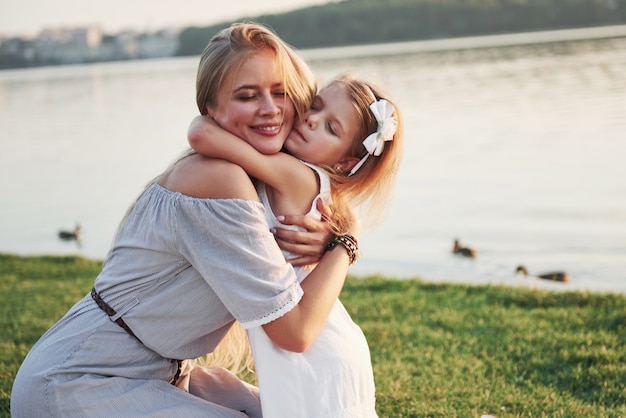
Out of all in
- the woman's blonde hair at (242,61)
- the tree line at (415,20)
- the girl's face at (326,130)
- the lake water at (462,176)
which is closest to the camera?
the woman's blonde hair at (242,61)

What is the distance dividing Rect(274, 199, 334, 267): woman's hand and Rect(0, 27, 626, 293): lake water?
2.31ft

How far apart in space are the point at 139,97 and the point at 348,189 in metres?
41.1

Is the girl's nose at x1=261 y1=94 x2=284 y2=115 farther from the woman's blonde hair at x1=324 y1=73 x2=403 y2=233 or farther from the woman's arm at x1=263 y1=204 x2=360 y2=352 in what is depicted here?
the woman's arm at x1=263 y1=204 x2=360 y2=352

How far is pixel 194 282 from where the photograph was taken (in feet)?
9.20

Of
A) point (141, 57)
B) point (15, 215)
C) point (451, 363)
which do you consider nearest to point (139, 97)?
point (15, 215)

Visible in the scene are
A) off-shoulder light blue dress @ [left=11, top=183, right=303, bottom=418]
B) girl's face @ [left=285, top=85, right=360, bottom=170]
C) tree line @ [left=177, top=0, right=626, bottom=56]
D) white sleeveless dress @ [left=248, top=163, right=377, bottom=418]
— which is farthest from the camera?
tree line @ [left=177, top=0, right=626, bottom=56]

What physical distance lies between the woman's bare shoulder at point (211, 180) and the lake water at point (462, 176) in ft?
2.57

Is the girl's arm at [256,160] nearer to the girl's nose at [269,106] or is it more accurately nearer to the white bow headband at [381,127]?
the girl's nose at [269,106]

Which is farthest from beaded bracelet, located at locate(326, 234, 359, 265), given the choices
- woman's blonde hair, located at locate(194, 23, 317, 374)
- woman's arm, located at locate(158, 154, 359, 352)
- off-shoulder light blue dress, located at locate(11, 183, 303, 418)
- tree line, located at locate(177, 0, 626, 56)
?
tree line, located at locate(177, 0, 626, 56)

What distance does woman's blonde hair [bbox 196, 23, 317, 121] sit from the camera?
2.88 meters

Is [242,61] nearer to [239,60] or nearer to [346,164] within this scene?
[239,60]

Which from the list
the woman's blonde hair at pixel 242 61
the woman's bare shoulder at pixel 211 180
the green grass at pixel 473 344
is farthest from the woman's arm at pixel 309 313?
the green grass at pixel 473 344

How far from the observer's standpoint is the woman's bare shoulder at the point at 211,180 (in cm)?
271

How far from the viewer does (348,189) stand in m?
3.19
